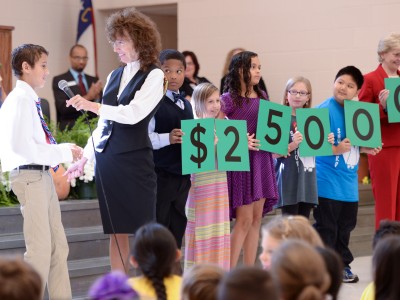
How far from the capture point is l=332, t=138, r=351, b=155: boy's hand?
5.17 meters

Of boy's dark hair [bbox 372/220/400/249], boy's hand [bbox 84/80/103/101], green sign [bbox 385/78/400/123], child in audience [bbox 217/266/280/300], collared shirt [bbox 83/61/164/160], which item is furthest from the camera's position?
boy's hand [bbox 84/80/103/101]

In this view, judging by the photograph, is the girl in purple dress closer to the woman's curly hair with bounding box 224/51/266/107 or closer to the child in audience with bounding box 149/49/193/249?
the woman's curly hair with bounding box 224/51/266/107

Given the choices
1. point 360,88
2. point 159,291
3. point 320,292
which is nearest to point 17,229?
point 360,88

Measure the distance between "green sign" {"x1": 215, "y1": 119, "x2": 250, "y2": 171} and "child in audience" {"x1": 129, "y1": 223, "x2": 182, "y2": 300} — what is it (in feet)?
6.11

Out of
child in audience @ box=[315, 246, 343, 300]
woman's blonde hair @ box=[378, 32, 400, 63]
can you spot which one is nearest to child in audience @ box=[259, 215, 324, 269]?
child in audience @ box=[315, 246, 343, 300]

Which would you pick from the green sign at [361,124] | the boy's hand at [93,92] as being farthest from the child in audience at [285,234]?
the boy's hand at [93,92]

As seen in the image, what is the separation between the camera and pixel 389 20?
7605 millimetres

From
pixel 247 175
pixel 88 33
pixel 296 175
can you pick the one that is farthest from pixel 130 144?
pixel 88 33

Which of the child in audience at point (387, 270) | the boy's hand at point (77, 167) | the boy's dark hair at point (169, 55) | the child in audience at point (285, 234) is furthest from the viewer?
the boy's dark hair at point (169, 55)

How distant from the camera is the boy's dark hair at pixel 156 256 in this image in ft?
8.79

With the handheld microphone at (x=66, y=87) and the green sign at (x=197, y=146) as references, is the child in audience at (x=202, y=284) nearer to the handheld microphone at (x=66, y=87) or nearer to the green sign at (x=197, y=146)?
the handheld microphone at (x=66, y=87)

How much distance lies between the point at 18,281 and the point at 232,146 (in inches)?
111

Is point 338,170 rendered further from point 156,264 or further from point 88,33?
point 88,33

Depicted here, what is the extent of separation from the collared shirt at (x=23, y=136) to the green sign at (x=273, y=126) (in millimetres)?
1309
